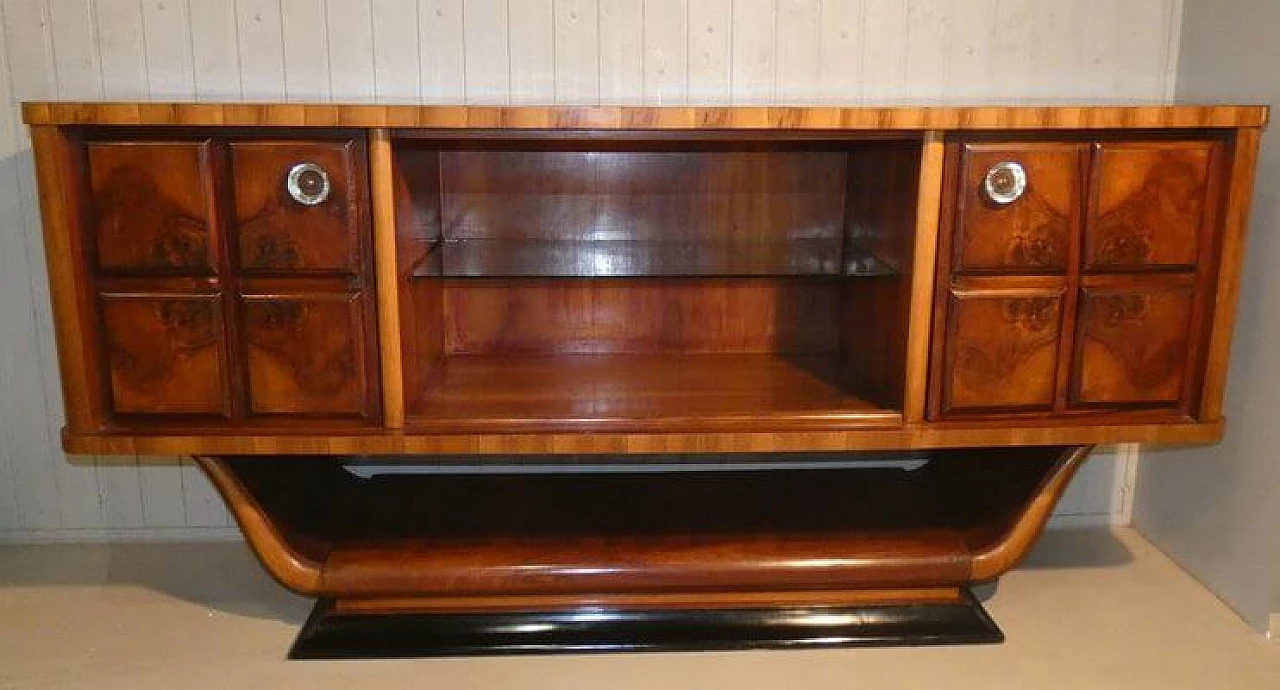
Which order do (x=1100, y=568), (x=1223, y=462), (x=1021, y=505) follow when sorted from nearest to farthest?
(x=1021, y=505)
(x=1223, y=462)
(x=1100, y=568)

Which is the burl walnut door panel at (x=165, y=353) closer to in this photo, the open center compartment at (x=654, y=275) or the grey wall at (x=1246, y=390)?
the open center compartment at (x=654, y=275)

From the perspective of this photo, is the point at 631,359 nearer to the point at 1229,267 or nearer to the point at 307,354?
the point at 307,354

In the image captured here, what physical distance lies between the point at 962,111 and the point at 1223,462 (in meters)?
0.94

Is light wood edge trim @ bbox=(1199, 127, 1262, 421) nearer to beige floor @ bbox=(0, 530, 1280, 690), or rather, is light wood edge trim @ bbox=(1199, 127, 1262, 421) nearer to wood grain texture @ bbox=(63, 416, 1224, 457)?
wood grain texture @ bbox=(63, 416, 1224, 457)

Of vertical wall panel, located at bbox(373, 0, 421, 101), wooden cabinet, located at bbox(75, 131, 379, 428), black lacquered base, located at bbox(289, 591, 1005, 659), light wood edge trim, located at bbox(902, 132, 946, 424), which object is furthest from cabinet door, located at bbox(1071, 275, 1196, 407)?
vertical wall panel, located at bbox(373, 0, 421, 101)

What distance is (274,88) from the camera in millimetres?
2023

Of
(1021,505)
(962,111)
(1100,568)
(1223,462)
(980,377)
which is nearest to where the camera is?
(962,111)

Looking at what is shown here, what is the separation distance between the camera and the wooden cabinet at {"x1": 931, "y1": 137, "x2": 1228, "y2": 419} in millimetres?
1614

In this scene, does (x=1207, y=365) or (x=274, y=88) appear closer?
(x=1207, y=365)

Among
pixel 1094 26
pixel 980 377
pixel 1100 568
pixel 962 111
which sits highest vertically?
pixel 1094 26

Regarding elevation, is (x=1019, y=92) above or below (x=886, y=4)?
below

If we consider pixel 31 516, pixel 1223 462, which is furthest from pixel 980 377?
pixel 31 516

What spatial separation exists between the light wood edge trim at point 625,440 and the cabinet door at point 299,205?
0.29m

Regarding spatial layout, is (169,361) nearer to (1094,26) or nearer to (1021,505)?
(1021,505)
